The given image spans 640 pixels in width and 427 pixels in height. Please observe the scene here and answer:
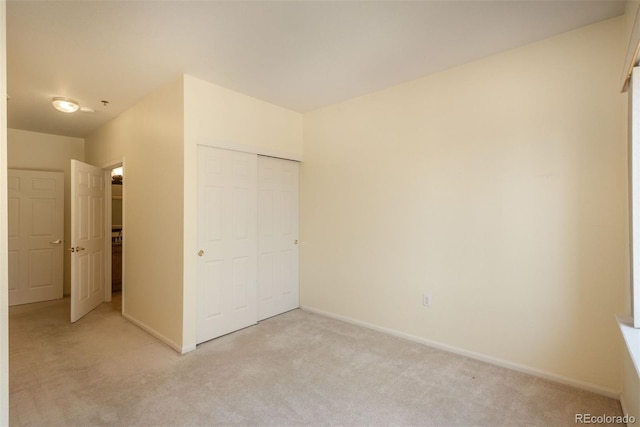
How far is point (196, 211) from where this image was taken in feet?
9.93

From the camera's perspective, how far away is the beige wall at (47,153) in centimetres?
457

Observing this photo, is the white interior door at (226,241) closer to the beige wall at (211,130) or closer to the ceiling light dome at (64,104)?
the beige wall at (211,130)

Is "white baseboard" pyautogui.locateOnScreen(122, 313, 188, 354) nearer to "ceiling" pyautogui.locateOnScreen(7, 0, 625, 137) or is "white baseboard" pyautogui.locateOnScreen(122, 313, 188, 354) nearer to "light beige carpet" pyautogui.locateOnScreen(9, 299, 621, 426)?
"light beige carpet" pyautogui.locateOnScreen(9, 299, 621, 426)

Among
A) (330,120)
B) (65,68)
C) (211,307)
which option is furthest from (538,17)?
(65,68)

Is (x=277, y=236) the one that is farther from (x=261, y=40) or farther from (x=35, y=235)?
(x=35, y=235)

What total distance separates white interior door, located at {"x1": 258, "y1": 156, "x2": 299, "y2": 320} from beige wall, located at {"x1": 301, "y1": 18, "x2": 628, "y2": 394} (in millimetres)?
773

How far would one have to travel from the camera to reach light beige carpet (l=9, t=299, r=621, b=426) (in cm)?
199

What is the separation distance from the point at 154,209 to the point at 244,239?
100 centimetres

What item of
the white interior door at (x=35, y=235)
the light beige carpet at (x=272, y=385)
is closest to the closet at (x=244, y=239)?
the light beige carpet at (x=272, y=385)

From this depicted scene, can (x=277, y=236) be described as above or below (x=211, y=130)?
below

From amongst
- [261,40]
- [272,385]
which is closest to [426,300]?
[272,385]

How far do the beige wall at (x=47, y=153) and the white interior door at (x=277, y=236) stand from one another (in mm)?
3570

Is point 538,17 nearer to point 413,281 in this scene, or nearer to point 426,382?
point 413,281

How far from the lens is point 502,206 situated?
2.58m
